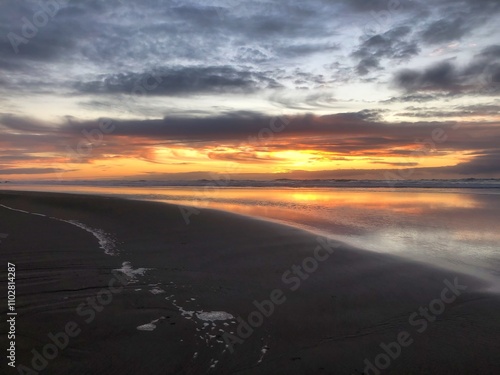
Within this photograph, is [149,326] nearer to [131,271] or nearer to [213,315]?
[213,315]

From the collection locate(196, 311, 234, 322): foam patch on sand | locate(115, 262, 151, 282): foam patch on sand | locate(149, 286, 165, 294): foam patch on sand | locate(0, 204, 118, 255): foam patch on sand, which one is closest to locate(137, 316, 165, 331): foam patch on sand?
locate(196, 311, 234, 322): foam patch on sand

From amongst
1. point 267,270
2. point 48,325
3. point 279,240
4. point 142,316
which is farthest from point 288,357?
point 279,240

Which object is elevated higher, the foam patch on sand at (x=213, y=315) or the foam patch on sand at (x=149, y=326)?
the foam patch on sand at (x=149, y=326)

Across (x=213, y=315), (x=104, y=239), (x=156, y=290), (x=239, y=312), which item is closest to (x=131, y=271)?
(x=156, y=290)

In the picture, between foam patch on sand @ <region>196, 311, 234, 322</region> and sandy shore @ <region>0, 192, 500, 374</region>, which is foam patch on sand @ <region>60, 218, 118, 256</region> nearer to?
sandy shore @ <region>0, 192, 500, 374</region>

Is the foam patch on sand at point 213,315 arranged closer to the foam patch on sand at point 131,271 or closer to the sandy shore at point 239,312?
the sandy shore at point 239,312

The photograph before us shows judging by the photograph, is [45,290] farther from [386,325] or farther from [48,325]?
[386,325]

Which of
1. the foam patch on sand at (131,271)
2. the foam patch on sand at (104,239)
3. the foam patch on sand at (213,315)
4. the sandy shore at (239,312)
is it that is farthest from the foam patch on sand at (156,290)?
the foam patch on sand at (104,239)

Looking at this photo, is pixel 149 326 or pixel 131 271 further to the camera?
pixel 131 271
